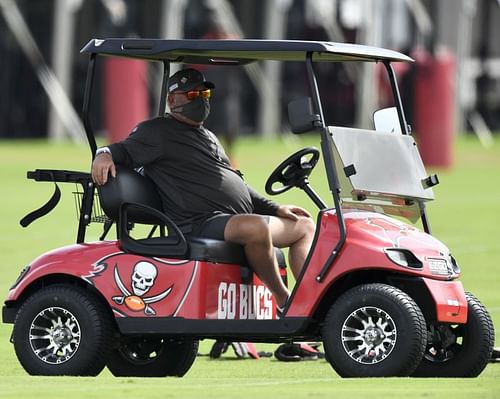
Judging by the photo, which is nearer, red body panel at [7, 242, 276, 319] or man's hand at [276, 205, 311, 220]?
red body panel at [7, 242, 276, 319]

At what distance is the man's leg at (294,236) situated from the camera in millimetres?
8625

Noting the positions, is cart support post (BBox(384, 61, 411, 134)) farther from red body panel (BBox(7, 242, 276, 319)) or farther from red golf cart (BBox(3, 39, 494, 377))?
red body panel (BBox(7, 242, 276, 319))

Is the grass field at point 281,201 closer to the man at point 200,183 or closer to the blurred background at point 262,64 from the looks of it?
the man at point 200,183

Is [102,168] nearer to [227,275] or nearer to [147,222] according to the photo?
[147,222]

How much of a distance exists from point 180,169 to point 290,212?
0.58 m

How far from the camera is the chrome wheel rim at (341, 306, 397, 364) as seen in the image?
8102 millimetres

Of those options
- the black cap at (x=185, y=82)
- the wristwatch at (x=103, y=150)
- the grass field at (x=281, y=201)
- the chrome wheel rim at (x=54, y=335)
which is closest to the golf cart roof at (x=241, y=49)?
the black cap at (x=185, y=82)

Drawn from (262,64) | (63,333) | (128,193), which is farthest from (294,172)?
(262,64)

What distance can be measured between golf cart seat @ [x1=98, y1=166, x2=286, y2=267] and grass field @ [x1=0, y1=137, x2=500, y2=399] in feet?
1.91

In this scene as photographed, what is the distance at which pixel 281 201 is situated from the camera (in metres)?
20.8

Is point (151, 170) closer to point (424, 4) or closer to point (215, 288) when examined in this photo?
point (215, 288)

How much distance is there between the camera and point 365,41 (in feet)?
120

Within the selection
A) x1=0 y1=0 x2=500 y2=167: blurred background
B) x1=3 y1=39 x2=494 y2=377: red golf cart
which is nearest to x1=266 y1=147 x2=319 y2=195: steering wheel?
x1=3 y1=39 x2=494 y2=377: red golf cart

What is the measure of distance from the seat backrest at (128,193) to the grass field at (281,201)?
30.4 inches
